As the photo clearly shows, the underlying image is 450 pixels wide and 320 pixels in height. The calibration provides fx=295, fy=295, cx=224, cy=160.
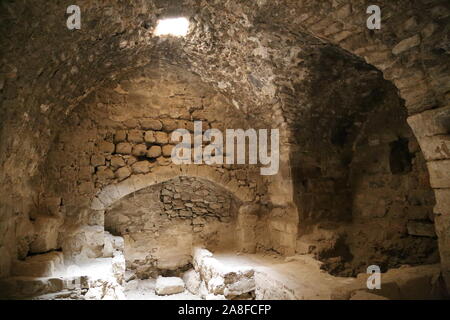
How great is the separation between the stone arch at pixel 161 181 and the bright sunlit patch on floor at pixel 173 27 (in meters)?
1.94

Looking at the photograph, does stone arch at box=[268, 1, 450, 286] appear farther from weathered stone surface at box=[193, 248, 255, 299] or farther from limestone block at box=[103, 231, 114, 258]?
limestone block at box=[103, 231, 114, 258]

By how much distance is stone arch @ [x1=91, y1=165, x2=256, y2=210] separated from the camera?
4.25m

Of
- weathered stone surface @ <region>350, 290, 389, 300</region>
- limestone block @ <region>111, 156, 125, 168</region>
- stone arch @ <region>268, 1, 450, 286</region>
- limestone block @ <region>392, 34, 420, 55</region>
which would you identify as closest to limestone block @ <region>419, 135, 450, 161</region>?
stone arch @ <region>268, 1, 450, 286</region>

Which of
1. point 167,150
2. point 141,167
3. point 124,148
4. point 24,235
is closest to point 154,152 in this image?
point 167,150

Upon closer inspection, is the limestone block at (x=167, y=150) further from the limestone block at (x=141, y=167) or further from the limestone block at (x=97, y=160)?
the limestone block at (x=97, y=160)

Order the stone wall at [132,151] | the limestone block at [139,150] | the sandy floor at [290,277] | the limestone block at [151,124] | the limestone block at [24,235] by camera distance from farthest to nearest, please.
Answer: the limestone block at [151,124] → the limestone block at [139,150] → the stone wall at [132,151] → the limestone block at [24,235] → the sandy floor at [290,277]

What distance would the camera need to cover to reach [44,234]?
3566 millimetres

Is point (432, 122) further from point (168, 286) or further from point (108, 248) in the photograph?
point (108, 248)

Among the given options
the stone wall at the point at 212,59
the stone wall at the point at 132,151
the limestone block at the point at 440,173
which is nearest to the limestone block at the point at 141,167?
the stone wall at the point at 132,151

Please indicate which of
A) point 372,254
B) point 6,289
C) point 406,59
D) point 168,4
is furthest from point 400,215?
point 6,289

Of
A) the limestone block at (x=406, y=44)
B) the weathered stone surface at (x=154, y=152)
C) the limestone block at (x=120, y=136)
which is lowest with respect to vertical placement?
the weathered stone surface at (x=154, y=152)

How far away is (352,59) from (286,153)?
1531mm

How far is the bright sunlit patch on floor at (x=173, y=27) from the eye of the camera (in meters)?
3.49

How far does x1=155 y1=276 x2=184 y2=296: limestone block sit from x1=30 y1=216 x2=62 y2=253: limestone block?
1572 mm
